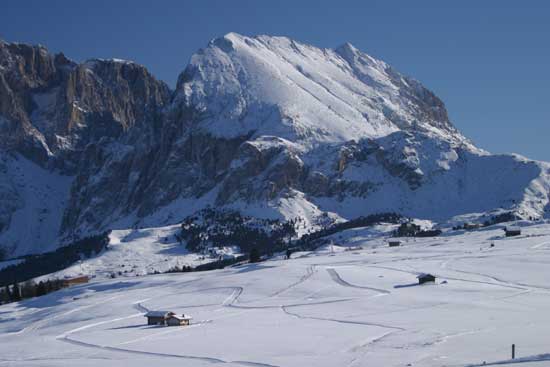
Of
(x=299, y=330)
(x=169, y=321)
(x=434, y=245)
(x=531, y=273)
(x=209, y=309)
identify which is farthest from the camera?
(x=434, y=245)

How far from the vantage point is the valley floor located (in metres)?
57.8

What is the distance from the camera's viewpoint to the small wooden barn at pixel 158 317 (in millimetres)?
86300

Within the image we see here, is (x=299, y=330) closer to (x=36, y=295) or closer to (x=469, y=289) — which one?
(x=469, y=289)

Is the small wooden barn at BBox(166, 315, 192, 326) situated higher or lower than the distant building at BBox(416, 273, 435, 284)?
lower

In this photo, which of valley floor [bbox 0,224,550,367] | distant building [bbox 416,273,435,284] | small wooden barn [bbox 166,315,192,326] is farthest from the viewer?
distant building [bbox 416,273,435,284]

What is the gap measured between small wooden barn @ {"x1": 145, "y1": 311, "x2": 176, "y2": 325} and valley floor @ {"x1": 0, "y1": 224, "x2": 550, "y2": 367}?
1798 mm

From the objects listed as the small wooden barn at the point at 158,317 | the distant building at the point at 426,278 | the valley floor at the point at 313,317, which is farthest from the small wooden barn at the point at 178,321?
the distant building at the point at 426,278

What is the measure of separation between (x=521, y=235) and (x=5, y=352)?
13738 centimetres

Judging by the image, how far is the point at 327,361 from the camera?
180 feet

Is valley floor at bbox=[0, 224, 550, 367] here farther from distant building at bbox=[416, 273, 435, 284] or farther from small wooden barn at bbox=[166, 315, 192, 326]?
distant building at bbox=[416, 273, 435, 284]

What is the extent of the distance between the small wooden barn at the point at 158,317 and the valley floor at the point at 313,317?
5.90ft

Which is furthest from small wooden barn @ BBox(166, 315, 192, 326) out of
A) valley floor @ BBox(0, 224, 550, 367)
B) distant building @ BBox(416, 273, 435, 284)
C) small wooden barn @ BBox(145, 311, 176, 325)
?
distant building @ BBox(416, 273, 435, 284)

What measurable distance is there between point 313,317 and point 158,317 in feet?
53.0

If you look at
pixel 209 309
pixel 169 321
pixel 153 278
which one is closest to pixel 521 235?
pixel 153 278
